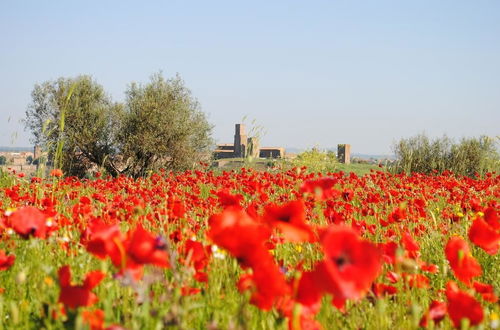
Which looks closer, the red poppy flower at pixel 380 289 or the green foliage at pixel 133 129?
the red poppy flower at pixel 380 289

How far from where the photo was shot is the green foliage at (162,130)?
22016 mm

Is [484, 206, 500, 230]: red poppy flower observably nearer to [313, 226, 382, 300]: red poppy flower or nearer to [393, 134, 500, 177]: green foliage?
[313, 226, 382, 300]: red poppy flower

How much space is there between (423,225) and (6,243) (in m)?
3.84

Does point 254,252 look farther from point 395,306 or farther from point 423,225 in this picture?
point 423,225

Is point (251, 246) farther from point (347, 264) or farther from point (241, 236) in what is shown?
point (347, 264)

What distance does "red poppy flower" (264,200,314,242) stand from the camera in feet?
4.89

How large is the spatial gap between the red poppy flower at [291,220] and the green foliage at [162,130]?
2035 cm

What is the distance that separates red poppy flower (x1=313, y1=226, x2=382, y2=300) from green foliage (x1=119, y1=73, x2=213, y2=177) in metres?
20.8

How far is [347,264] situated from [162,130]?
2120 cm

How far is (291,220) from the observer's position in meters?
1.54

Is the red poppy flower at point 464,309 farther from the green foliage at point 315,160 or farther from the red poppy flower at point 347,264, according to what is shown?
the green foliage at point 315,160

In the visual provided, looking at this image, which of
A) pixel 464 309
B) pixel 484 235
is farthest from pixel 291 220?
pixel 484 235

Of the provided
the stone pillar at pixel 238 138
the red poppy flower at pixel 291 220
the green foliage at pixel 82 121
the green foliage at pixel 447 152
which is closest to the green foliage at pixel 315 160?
the green foliage at pixel 447 152

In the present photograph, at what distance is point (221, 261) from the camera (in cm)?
327
